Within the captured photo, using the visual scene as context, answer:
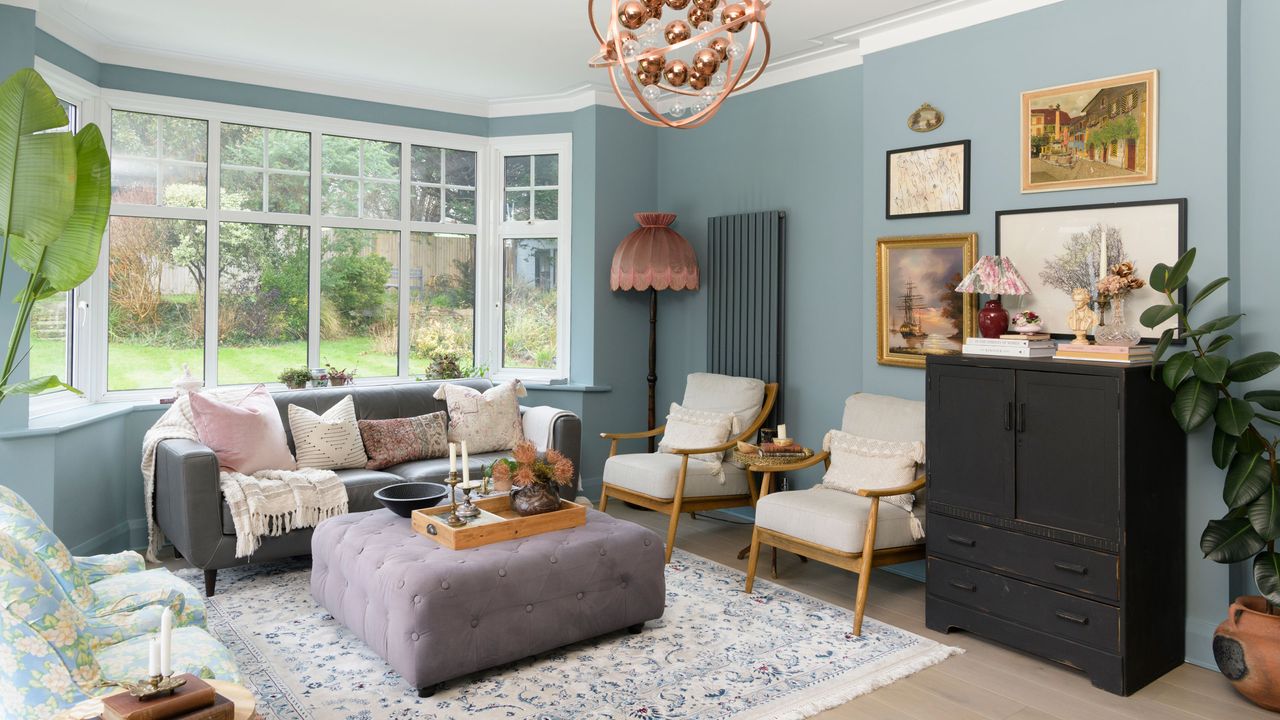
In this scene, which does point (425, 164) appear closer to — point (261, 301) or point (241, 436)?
point (261, 301)

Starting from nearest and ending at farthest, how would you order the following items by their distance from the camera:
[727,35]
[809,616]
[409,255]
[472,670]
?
[727,35]
[472,670]
[809,616]
[409,255]

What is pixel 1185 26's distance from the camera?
333 centimetres

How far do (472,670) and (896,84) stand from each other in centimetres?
343

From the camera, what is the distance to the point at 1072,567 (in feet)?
10.6

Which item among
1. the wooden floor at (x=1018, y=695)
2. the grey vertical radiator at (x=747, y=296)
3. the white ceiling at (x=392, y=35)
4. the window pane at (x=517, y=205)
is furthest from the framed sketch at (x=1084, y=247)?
the window pane at (x=517, y=205)

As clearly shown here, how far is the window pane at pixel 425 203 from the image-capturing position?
19.9ft

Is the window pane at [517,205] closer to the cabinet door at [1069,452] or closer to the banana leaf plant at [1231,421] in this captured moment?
the cabinet door at [1069,452]

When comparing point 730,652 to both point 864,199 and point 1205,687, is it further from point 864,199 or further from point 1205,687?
point 864,199

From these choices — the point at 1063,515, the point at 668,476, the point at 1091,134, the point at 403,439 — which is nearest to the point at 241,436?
the point at 403,439

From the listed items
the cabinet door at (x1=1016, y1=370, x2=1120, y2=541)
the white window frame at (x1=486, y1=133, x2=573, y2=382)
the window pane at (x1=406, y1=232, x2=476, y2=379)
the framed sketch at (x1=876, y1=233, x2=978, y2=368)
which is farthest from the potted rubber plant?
the window pane at (x1=406, y1=232, x2=476, y2=379)

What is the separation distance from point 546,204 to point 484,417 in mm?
1760

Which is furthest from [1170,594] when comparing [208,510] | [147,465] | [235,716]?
[147,465]

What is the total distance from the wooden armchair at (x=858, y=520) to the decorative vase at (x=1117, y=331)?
2.93ft

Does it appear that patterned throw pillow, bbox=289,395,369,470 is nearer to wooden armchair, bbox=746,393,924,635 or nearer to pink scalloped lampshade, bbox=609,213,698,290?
pink scalloped lampshade, bbox=609,213,698,290
